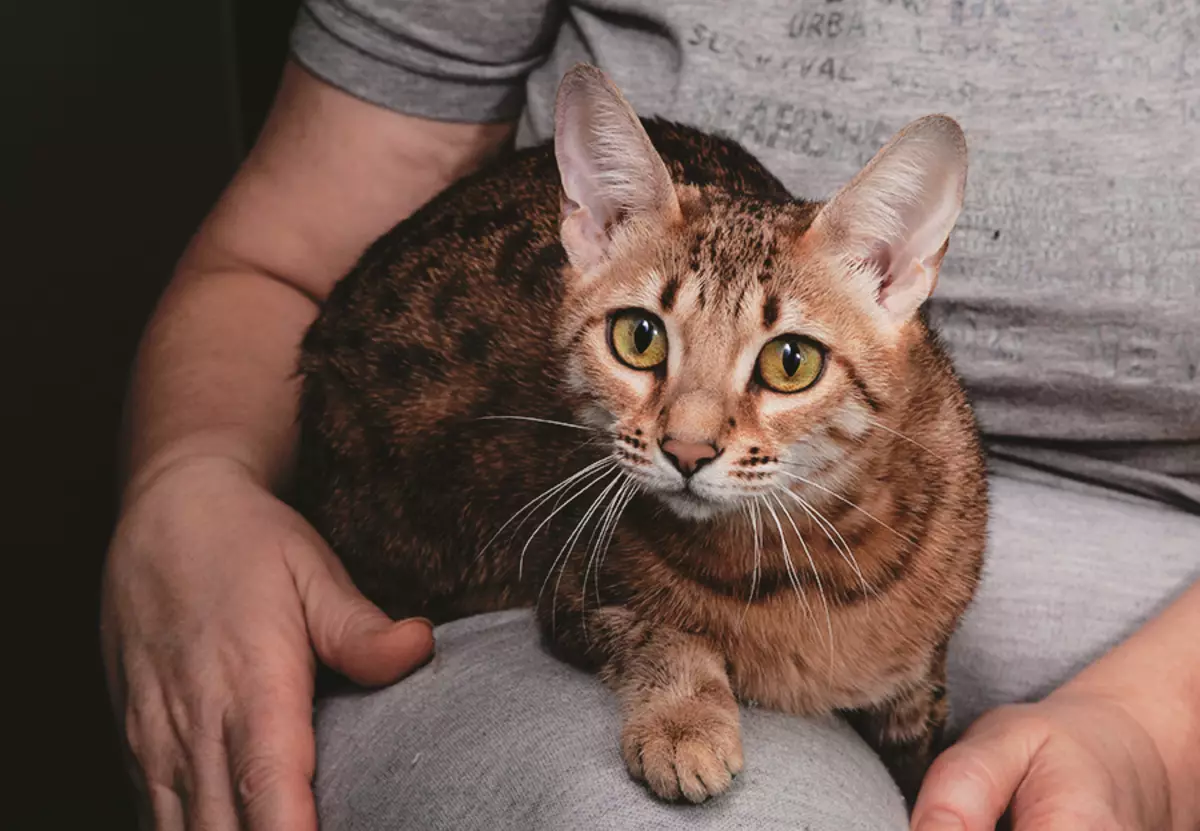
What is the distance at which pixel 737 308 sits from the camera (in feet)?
2.74

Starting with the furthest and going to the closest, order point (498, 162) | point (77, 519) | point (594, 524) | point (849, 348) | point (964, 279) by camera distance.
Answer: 1. point (77, 519)
2. point (498, 162)
3. point (964, 279)
4. point (594, 524)
5. point (849, 348)

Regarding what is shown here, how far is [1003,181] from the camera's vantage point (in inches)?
41.0

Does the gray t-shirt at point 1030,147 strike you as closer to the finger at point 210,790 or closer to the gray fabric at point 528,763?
the gray fabric at point 528,763

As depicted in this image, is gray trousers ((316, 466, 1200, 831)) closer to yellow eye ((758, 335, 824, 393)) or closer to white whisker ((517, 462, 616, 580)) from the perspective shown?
white whisker ((517, 462, 616, 580))

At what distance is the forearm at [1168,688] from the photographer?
98cm

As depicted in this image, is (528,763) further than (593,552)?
No

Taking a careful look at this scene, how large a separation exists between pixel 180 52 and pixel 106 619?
87 centimetres

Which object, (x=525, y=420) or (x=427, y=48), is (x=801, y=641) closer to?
(x=525, y=420)

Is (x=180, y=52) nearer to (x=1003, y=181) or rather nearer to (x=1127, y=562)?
(x=1003, y=181)

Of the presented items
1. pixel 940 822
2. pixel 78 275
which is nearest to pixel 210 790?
pixel 940 822

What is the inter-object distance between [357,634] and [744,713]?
317 mm

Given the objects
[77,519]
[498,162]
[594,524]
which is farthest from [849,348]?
[77,519]

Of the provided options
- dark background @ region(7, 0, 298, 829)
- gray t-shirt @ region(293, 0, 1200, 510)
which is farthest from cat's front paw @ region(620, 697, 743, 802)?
dark background @ region(7, 0, 298, 829)

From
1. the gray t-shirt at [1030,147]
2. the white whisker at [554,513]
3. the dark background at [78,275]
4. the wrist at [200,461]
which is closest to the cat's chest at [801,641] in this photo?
the white whisker at [554,513]
